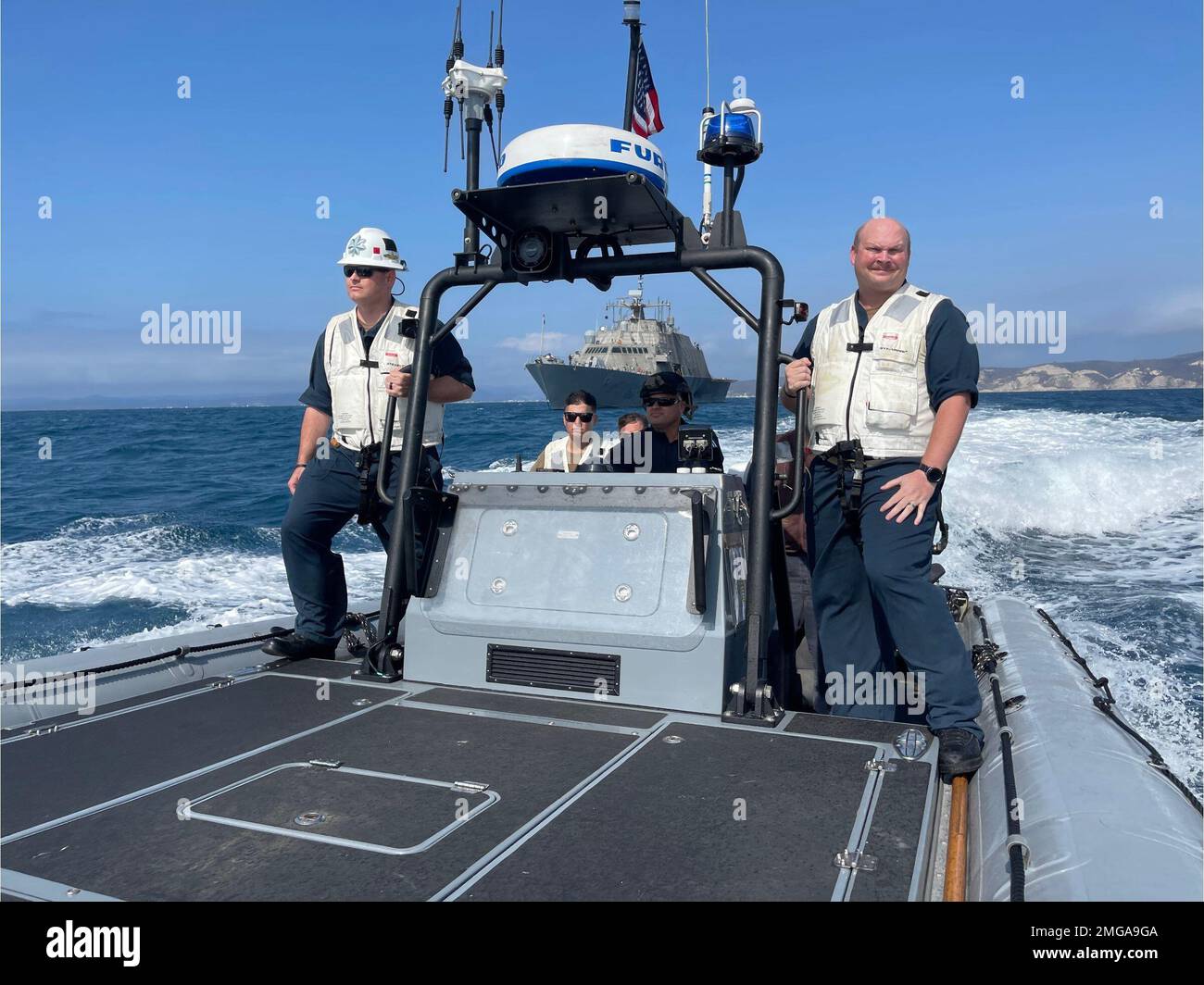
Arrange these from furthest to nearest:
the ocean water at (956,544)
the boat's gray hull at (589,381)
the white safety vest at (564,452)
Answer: the boat's gray hull at (589,381) → the ocean water at (956,544) → the white safety vest at (564,452)

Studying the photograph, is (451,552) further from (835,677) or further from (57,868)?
(57,868)

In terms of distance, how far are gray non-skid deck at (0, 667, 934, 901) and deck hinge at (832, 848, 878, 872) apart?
0.02 metres

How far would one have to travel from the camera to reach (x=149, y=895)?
1.68 metres

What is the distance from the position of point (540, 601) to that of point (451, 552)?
0.46 m

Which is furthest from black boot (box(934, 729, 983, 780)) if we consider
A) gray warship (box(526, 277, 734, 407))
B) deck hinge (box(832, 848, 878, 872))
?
gray warship (box(526, 277, 734, 407))

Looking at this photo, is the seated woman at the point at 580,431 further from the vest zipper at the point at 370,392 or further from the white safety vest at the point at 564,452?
the vest zipper at the point at 370,392

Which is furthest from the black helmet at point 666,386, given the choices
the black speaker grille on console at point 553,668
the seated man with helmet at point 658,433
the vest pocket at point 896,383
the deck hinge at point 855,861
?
the deck hinge at point 855,861

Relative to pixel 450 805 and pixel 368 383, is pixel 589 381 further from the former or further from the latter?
pixel 450 805

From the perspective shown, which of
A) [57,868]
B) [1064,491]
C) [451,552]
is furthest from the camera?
[1064,491]

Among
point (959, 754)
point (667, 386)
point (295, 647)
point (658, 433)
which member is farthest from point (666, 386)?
point (959, 754)

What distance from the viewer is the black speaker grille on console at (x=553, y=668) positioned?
2.96 metres

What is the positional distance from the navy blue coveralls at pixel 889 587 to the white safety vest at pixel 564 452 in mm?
1628

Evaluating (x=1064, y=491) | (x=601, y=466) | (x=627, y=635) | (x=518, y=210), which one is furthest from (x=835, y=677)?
(x=1064, y=491)

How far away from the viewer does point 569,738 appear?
8.55 feet
